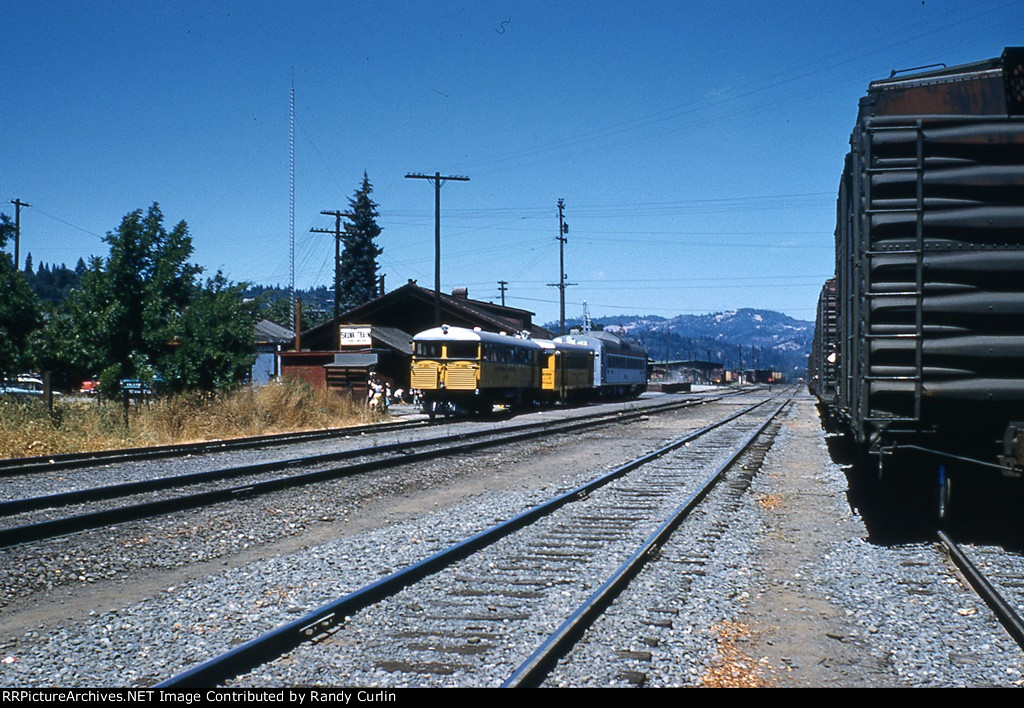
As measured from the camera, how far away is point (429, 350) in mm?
26094

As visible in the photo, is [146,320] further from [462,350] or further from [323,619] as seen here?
[323,619]

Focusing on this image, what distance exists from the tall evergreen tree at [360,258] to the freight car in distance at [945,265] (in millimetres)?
77706

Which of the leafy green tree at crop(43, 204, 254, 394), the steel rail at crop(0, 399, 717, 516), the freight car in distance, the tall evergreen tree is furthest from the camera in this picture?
the tall evergreen tree

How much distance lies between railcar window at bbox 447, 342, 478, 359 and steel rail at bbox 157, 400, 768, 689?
17.6 m

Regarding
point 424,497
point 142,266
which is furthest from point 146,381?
point 424,497

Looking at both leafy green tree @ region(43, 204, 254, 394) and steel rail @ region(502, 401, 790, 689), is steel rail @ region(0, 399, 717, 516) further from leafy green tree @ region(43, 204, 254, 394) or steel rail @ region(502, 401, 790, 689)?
leafy green tree @ region(43, 204, 254, 394)

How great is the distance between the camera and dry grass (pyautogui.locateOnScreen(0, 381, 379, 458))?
51.4ft

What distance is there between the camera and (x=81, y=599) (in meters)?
5.64

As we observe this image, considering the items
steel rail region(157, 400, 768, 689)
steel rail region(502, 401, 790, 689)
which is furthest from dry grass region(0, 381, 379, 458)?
steel rail region(502, 401, 790, 689)

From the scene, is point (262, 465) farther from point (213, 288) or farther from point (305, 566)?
point (213, 288)

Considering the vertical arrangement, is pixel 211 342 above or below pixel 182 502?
above

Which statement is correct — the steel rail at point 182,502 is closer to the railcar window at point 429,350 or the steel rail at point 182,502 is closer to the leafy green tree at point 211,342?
the leafy green tree at point 211,342

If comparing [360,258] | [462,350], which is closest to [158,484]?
[462,350]

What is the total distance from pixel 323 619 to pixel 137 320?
18.0 metres
